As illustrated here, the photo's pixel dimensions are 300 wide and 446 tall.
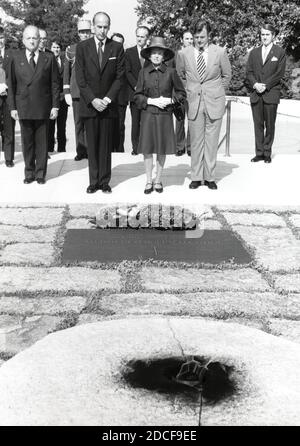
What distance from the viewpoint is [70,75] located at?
10867 millimetres

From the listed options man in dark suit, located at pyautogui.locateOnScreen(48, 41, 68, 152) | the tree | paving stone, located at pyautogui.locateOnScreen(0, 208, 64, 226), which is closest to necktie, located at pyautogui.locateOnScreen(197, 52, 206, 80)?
paving stone, located at pyautogui.locateOnScreen(0, 208, 64, 226)

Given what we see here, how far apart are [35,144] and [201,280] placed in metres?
4.43

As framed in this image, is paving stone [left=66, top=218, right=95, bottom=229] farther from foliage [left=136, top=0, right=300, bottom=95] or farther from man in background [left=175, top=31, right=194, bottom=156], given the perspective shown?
foliage [left=136, top=0, right=300, bottom=95]

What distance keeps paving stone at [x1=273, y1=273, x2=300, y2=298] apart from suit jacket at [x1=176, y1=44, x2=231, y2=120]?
3666 mm

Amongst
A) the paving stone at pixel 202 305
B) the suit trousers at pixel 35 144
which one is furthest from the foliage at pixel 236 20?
the paving stone at pixel 202 305

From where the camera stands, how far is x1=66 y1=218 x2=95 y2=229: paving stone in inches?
263

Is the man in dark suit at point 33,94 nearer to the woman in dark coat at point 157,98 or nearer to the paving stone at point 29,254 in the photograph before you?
the woman in dark coat at point 157,98

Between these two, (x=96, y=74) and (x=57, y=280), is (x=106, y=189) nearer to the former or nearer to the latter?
(x=96, y=74)

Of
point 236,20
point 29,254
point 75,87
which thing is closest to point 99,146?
point 75,87

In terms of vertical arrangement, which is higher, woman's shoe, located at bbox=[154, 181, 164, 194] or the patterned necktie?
the patterned necktie

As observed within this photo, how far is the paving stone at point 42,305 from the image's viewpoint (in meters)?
4.37
